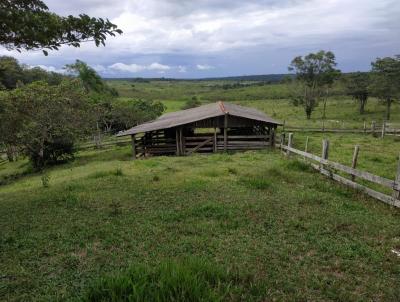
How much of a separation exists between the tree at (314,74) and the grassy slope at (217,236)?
49378mm

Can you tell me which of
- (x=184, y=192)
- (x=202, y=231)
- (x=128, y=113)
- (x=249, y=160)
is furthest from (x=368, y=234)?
(x=128, y=113)

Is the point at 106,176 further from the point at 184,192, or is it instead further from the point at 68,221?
the point at 68,221

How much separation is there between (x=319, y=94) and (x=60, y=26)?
55410 mm

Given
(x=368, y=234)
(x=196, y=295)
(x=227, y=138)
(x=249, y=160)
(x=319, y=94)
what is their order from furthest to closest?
(x=319, y=94)
(x=227, y=138)
(x=249, y=160)
(x=368, y=234)
(x=196, y=295)

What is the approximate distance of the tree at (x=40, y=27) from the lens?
26.7ft

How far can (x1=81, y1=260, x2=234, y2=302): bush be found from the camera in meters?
4.11

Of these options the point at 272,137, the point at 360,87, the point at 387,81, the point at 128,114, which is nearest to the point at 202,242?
the point at 272,137

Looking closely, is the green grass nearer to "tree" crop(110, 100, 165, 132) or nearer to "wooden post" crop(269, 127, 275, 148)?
"wooden post" crop(269, 127, 275, 148)

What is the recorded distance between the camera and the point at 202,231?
25.1ft

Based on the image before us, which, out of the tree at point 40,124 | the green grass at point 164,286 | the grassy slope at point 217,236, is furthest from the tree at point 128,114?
the green grass at point 164,286

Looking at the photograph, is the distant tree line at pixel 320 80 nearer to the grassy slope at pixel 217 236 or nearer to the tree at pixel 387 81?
the tree at pixel 387 81

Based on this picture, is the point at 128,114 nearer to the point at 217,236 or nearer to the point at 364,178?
the point at 364,178

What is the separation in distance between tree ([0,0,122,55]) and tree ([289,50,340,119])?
51534mm

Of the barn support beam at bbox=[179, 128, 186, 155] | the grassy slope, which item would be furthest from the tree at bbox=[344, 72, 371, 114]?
the grassy slope
